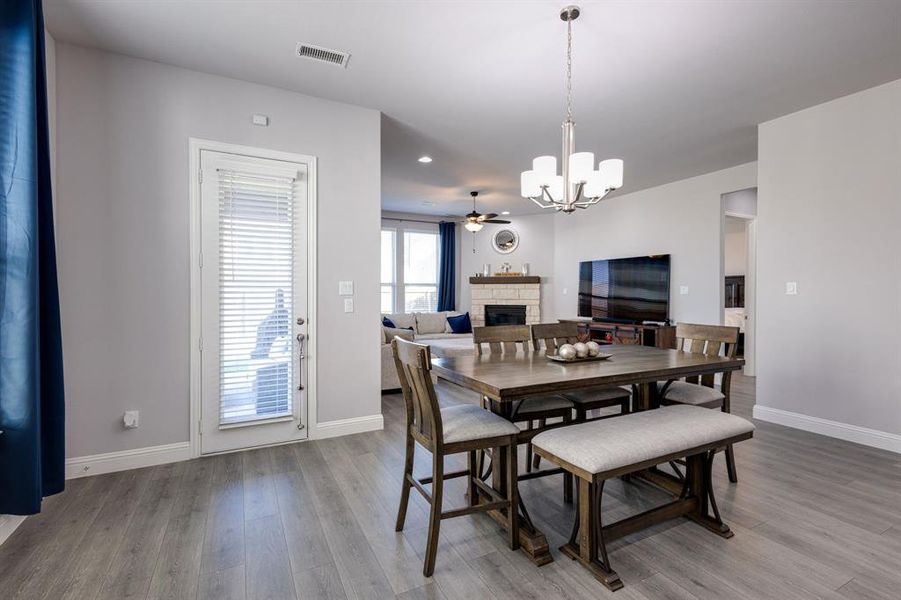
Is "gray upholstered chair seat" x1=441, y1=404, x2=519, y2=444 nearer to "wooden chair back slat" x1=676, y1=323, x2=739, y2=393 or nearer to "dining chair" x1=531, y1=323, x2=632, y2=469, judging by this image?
"dining chair" x1=531, y1=323, x2=632, y2=469

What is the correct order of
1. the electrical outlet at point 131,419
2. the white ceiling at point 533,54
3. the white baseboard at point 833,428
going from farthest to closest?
1. the white baseboard at point 833,428
2. the electrical outlet at point 131,419
3. the white ceiling at point 533,54

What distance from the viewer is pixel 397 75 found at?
10.1ft

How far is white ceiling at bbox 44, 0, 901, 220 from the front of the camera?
238cm

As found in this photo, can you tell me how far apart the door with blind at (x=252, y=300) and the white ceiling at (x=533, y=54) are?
2.61ft

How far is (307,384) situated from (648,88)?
138 inches

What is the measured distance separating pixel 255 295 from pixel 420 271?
5.51m

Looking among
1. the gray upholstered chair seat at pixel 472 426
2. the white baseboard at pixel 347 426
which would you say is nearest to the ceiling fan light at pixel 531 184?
the gray upholstered chair seat at pixel 472 426

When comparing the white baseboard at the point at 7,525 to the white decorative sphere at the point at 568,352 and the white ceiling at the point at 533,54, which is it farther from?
the white decorative sphere at the point at 568,352

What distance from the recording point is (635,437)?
1839 mm

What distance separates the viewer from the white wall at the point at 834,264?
3.26m

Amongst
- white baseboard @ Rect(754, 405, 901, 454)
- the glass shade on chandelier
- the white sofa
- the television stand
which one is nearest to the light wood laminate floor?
white baseboard @ Rect(754, 405, 901, 454)

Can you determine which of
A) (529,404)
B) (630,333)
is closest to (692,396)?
(529,404)

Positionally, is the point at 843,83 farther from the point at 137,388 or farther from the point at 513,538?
the point at 137,388

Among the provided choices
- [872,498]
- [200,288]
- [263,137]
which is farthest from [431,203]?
[872,498]
